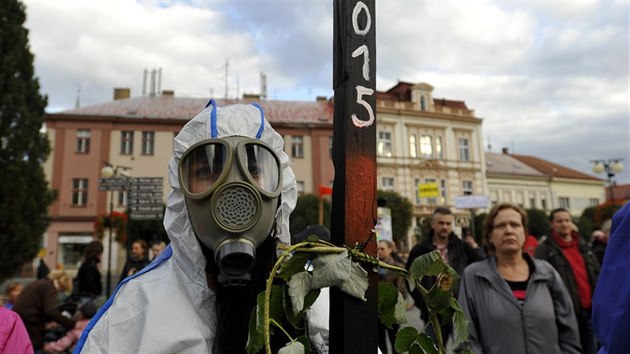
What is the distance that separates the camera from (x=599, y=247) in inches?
205

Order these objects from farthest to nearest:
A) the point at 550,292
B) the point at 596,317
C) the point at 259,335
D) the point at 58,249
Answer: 1. the point at 58,249
2. the point at 550,292
3. the point at 596,317
4. the point at 259,335

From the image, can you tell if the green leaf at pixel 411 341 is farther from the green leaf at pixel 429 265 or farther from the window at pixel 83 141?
the window at pixel 83 141

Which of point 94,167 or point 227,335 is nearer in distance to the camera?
point 227,335

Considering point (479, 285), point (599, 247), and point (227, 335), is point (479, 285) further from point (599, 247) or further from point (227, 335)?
point (599, 247)

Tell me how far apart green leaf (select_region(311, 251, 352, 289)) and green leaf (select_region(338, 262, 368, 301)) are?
13 mm

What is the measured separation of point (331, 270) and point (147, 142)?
3250 centimetres

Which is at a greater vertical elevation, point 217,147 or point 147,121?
point 147,121

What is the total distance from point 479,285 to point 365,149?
7.68 feet

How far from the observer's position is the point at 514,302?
2857 millimetres

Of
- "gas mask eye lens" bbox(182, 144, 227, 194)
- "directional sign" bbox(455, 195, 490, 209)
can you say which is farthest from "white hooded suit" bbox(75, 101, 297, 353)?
"directional sign" bbox(455, 195, 490, 209)

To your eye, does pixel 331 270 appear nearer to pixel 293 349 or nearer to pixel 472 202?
pixel 293 349

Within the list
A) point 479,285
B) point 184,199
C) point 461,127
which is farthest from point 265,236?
point 461,127

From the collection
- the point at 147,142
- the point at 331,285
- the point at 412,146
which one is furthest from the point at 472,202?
the point at 147,142

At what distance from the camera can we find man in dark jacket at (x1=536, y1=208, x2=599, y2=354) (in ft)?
12.6
